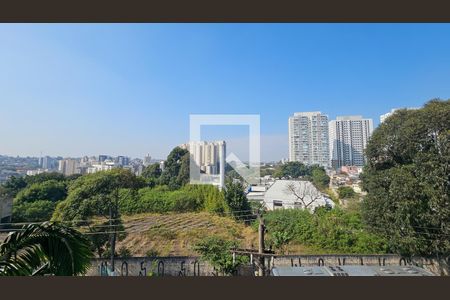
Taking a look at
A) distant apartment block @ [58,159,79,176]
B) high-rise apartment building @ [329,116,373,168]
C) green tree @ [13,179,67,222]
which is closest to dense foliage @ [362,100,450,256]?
high-rise apartment building @ [329,116,373,168]

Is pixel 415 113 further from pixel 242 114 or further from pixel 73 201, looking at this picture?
pixel 73 201

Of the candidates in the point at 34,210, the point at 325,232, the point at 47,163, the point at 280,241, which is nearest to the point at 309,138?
the point at 325,232

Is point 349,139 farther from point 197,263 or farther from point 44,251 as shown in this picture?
point 44,251

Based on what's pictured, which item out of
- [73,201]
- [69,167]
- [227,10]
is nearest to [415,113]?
[227,10]

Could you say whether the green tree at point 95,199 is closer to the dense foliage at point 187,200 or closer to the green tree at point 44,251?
the dense foliage at point 187,200

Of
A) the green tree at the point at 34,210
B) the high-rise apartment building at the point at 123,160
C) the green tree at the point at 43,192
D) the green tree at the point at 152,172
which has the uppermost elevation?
the high-rise apartment building at the point at 123,160

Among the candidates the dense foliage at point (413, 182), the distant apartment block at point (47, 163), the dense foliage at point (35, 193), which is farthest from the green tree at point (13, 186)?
the dense foliage at point (413, 182)
